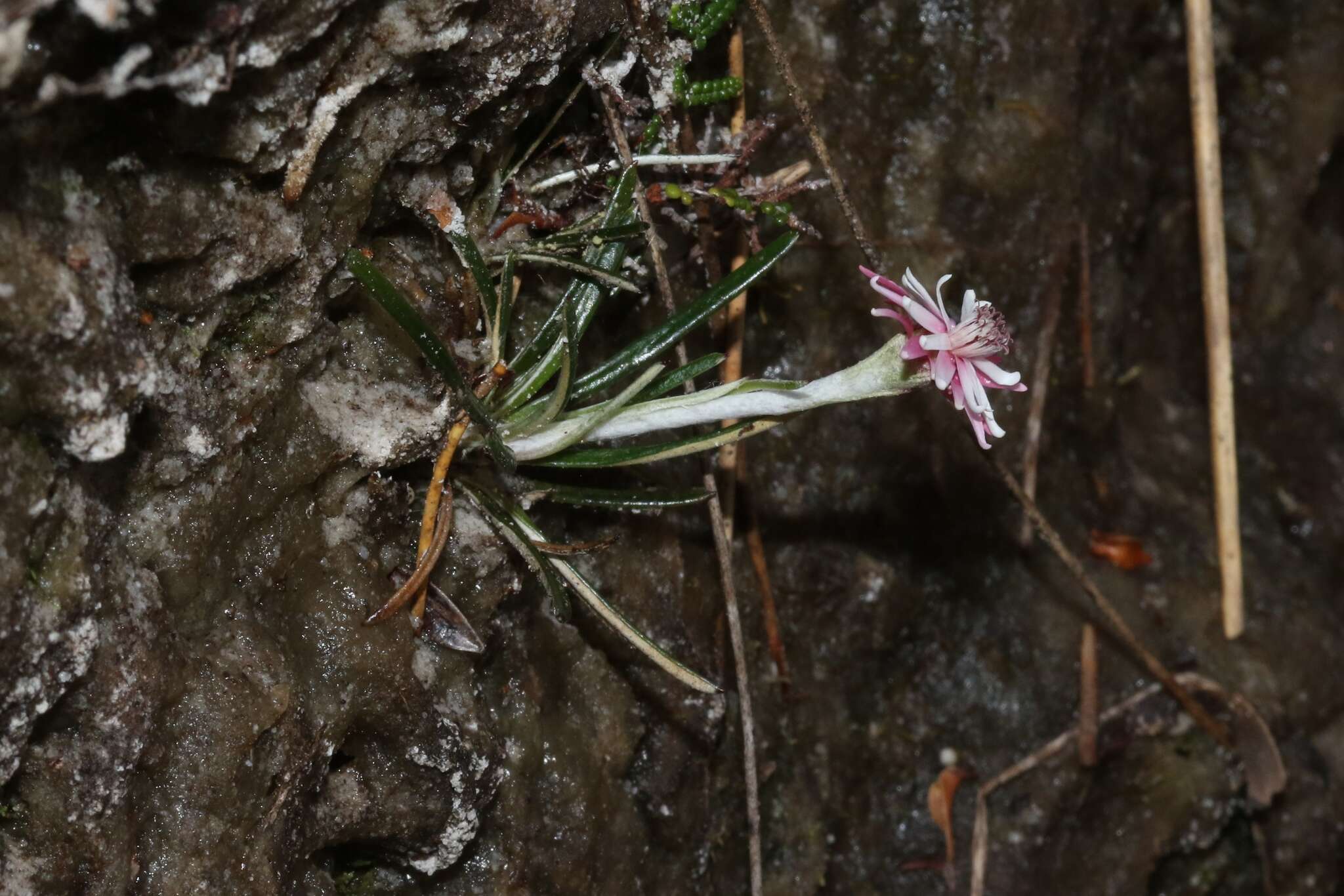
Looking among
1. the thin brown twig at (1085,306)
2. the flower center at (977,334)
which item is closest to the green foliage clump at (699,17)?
the flower center at (977,334)

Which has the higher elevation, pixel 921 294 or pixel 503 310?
pixel 503 310

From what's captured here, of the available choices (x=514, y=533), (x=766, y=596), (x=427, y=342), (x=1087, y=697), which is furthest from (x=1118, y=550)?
(x=427, y=342)

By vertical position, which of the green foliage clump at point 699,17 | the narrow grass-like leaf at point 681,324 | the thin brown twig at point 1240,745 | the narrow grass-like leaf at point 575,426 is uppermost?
the green foliage clump at point 699,17

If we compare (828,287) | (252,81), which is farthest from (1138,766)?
(252,81)

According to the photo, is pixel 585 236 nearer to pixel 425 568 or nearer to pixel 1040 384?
pixel 425 568

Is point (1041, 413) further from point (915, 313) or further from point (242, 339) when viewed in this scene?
point (242, 339)

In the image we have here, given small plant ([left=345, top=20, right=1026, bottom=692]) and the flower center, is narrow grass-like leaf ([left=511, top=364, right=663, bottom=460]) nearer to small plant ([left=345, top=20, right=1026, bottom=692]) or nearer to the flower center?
small plant ([left=345, top=20, right=1026, bottom=692])

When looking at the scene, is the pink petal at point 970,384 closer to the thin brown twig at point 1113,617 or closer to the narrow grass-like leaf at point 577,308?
the narrow grass-like leaf at point 577,308

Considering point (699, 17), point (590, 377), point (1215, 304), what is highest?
point (699, 17)
